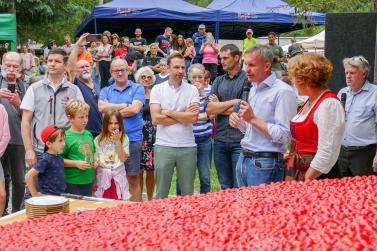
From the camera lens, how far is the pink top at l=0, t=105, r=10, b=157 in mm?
5719

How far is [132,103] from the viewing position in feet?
21.1

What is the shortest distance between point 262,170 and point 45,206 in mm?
1958

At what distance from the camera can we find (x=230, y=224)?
1.90 m

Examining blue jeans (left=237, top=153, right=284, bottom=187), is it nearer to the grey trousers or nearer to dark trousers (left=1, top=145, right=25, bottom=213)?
the grey trousers

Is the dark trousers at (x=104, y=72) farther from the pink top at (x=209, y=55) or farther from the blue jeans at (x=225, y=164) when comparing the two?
the blue jeans at (x=225, y=164)

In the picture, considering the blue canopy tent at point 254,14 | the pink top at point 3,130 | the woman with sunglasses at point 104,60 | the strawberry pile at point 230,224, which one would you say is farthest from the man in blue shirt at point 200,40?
the strawberry pile at point 230,224

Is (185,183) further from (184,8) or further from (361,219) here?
(184,8)

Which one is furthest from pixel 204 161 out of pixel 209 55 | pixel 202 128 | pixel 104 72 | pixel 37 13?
pixel 37 13

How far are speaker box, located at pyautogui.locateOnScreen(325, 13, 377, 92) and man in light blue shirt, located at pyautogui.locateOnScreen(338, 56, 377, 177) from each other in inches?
32.8

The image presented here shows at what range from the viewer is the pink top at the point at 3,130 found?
572 cm

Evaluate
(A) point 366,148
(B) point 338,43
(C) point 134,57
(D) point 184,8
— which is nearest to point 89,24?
(D) point 184,8

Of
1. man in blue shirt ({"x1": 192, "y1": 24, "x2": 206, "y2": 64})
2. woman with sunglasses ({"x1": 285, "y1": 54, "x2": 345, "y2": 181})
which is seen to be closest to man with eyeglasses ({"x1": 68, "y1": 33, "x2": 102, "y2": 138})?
woman with sunglasses ({"x1": 285, "y1": 54, "x2": 345, "y2": 181})

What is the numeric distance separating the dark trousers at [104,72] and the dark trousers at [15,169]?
7815 mm

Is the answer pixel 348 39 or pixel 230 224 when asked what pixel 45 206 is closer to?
pixel 230 224
